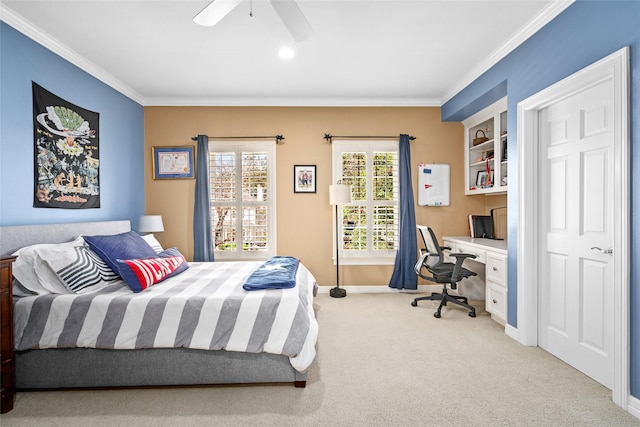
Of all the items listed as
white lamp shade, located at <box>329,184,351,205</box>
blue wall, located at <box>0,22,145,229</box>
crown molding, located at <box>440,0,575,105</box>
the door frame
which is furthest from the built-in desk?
blue wall, located at <box>0,22,145,229</box>

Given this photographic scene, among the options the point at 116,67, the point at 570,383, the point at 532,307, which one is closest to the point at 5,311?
the point at 116,67

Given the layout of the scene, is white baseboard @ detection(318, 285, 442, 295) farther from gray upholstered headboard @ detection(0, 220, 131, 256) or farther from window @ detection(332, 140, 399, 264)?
gray upholstered headboard @ detection(0, 220, 131, 256)

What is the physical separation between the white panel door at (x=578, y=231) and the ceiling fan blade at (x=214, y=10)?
7.88 ft

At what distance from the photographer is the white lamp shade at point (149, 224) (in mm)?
4082

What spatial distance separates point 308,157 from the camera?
462 centimetres

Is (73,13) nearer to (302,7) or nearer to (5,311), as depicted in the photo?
(302,7)

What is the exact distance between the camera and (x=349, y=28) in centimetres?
278

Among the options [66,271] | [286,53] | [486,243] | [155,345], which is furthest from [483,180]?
[66,271]

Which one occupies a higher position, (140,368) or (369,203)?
(369,203)

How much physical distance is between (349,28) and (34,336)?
3212 millimetres

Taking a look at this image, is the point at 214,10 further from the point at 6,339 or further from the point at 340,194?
the point at 340,194

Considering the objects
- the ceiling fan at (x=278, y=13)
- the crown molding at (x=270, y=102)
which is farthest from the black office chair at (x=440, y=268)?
the ceiling fan at (x=278, y=13)

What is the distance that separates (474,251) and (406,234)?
3.10 feet

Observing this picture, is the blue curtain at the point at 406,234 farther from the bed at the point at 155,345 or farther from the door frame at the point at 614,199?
the bed at the point at 155,345
